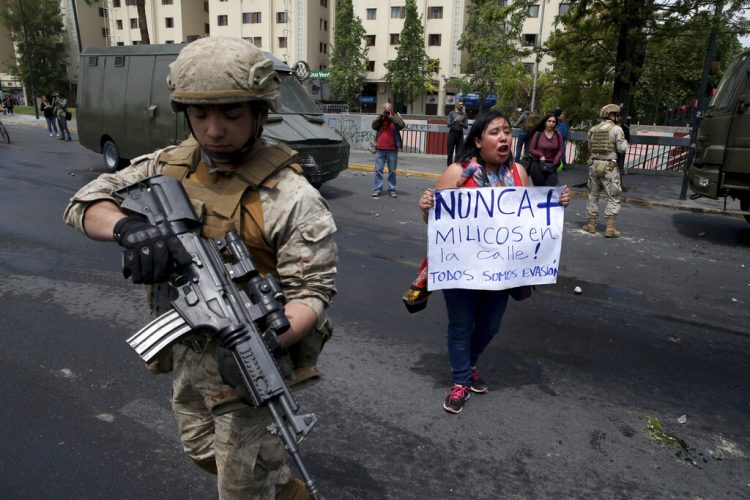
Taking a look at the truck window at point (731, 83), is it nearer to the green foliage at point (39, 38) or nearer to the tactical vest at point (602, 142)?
the tactical vest at point (602, 142)

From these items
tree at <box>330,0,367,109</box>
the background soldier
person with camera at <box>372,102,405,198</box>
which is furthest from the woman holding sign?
tree at <box>330,0,367,109</box>

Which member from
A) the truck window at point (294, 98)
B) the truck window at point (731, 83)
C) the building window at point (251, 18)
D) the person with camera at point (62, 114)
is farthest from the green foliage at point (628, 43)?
the building window at point (251, 18)

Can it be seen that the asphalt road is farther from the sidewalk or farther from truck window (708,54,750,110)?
the sidewalk

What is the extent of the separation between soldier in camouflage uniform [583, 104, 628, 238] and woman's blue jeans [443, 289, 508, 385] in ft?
17.1

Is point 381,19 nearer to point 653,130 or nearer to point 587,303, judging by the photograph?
point 653,130

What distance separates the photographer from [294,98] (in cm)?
984

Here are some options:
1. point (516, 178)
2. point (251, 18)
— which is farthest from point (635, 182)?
point (251, 18)

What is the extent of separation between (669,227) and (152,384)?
827cm

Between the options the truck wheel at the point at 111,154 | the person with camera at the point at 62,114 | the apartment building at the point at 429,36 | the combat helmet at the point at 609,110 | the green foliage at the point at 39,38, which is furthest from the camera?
the green foliage at the point at 39,38

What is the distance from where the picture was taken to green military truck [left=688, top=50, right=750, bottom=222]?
23.9 feet

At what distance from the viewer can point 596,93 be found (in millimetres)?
14312

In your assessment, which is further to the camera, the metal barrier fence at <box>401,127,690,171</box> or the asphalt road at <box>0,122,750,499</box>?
the metal barrier fence at <box>401,127,690,171</box>

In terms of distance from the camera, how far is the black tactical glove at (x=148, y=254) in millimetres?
1423

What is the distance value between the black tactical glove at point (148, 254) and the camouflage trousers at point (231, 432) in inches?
15.5
